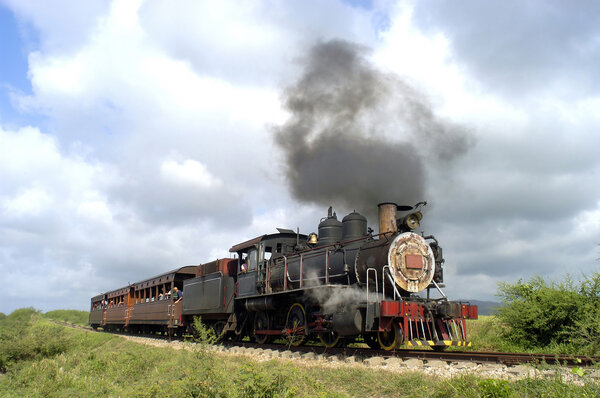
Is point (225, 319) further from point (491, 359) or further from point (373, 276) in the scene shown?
point (491, 359)

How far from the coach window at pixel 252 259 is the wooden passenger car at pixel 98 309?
2019cm

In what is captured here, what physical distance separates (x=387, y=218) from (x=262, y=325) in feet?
18.3

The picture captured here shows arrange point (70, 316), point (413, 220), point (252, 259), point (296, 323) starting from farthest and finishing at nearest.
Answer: point (70, 316), point (252, 259), point (296, 323), point (413, 220)

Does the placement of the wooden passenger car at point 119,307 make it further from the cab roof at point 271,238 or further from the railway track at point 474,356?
the railway track at point 474,356

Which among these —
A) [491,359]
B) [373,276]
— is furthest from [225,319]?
[491,359]

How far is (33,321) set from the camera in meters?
20.0

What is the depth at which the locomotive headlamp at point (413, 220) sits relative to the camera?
1100cm

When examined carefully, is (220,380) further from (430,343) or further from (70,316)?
(70,316)

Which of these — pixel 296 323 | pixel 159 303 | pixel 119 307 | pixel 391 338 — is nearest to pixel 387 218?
pixel 391 338

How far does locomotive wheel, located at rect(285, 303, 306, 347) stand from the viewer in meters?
12.0

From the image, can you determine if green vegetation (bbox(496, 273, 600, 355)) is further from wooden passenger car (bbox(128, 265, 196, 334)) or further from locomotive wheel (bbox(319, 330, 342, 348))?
wooden passenger car (bbox(128, 265, 196, 334))

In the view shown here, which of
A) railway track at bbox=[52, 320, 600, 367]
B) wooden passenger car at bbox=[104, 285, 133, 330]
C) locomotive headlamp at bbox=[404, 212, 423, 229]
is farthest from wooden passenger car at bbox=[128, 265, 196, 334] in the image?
locomotive headlamp at bbox=[404, 212, 423, 229]

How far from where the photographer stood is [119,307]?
2714cm

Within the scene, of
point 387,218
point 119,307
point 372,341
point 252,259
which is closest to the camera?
point 387,218
